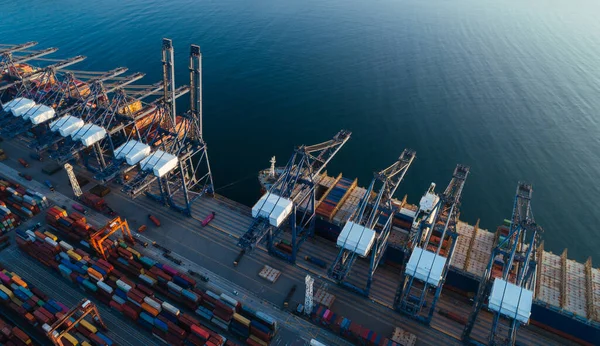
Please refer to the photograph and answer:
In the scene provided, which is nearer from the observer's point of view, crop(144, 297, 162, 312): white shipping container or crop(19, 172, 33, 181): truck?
crop(144, 297, 162, 312): white shipping container

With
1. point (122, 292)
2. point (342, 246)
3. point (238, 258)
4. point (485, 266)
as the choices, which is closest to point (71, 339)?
point (122, 292)

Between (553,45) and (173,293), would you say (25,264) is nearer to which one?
(173,293)

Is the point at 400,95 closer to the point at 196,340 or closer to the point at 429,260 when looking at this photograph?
the point at 429,260

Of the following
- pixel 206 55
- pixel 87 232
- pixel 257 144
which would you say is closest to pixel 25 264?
pixel 87 232

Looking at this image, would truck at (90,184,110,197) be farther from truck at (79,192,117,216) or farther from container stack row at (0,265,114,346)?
container stack row at (0,265,114,346)

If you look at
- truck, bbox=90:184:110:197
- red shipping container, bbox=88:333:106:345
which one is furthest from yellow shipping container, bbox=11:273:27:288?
truck, bbox=90:184:110:197
